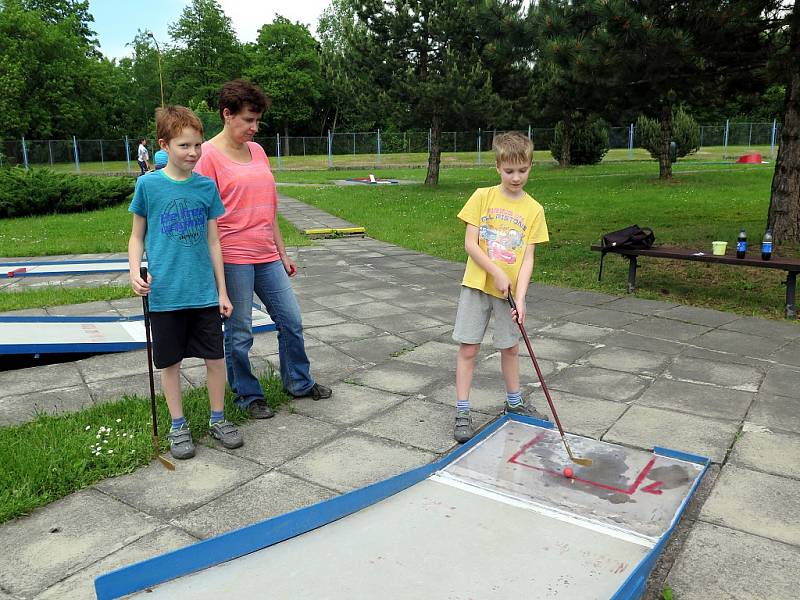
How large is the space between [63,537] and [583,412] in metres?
2.59

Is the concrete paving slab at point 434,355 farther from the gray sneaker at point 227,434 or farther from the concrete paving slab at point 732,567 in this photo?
the concrete paving slab at point 732,567

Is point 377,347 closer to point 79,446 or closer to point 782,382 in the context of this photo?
point 79,446

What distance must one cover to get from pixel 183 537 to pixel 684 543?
1845 mm

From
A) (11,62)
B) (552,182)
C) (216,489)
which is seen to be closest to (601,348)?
(216,489)

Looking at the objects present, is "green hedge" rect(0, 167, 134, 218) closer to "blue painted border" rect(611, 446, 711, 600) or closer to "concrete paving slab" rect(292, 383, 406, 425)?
"concrete paving slab" rect(292, 383, 406, 425)

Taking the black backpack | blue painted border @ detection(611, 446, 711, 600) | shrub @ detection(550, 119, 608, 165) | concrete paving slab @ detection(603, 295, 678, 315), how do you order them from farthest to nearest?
shrub @ detection(550, 119, 608, 165)
the black backpack
concrete paving slab @ detection(603, 295, 678, 315)
blue painted border @ detection(611, 446, 711, 600)

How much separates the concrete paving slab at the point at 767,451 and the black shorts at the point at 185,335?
2.50 meters

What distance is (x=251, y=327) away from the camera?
3781mm

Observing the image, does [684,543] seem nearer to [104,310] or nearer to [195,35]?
[104,310]

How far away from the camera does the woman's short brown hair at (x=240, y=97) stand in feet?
10.9

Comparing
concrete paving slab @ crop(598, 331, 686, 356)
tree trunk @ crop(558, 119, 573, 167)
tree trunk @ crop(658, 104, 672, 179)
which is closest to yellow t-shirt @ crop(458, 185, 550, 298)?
concrete paving slab @ crop(598, 331, 686, 356)

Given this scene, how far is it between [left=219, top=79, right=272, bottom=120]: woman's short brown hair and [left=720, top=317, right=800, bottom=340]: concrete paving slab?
4157mm

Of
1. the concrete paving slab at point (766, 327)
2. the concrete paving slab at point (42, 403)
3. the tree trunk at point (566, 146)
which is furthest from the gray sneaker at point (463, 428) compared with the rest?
the tree trunk at point (566, 146)

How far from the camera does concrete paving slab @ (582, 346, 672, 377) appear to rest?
452cm
